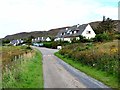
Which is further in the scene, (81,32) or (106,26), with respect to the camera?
(106,26)

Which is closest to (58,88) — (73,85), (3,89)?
(73,85)

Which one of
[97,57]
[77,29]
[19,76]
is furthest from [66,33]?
[19,76]

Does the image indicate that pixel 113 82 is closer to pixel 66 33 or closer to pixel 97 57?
pixel 97 57

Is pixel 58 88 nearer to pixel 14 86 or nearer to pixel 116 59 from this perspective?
pixel 14 86

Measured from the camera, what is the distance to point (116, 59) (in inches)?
941

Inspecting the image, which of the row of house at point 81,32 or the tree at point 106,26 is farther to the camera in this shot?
the row of house at point 81,32

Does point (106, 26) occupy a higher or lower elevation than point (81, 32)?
higher

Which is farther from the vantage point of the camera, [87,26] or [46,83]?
[87,26]

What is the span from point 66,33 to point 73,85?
311 ft

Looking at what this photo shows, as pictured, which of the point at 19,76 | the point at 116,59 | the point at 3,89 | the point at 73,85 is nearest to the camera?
the point at 3,89

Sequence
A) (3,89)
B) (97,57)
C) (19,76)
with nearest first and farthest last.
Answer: (3,89) → (19,76) → (97,57)

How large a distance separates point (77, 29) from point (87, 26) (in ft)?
14.9

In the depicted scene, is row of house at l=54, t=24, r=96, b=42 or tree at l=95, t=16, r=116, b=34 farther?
row of house at l=54, t=24, r=96, b=42

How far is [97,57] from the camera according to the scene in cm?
2705
